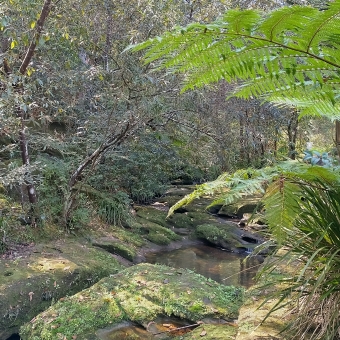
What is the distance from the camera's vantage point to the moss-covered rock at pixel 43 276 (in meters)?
4.12

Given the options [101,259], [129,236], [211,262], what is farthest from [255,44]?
A: [129,236]

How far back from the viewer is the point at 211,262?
664cm

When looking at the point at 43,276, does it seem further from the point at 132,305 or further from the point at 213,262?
the point at 213,262

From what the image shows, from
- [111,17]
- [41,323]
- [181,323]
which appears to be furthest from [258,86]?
[111,17]

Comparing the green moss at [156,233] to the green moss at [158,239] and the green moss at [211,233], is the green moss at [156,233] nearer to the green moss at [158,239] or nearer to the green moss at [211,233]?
the green moss at [158,239]

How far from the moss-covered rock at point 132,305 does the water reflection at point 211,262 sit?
223cm

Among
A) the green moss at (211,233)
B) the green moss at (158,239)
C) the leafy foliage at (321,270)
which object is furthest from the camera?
the green moss at (211,233)

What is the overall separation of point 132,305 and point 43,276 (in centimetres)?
195

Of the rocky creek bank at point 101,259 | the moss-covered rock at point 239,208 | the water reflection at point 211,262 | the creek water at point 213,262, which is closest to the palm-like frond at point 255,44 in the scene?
the rocky creek bank at point 101,259

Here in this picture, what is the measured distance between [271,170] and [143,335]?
185 cm

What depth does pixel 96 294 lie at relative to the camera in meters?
3.40

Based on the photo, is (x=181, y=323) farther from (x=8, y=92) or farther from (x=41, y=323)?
(x=8, y=92)

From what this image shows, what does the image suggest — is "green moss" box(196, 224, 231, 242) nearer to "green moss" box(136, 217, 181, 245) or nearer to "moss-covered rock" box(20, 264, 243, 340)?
"green moss" box(136, 217, 181, 245)

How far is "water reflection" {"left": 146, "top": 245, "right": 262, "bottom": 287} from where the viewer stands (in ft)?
19.4
